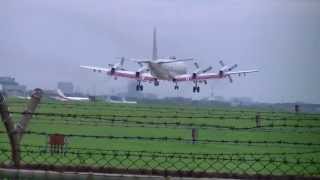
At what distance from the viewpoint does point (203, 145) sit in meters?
15.0

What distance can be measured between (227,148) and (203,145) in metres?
1.23

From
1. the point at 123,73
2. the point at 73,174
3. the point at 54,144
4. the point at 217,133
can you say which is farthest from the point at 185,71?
the point at 73,174

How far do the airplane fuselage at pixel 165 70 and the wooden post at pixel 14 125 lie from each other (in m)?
60.4

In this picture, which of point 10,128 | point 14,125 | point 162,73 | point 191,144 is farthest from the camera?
point 162,73

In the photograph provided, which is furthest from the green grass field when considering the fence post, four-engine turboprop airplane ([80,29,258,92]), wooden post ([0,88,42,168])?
→ four-engine turboprop airplane ([80,29,258,92])

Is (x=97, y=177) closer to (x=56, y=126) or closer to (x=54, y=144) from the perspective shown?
(x=54, y=144)

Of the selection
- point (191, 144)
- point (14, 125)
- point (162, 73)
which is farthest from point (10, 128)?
point (162, 73)

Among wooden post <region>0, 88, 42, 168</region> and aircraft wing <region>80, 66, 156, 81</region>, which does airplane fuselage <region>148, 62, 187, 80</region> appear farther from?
wooden post <region>0, 88, 42, 168</region>

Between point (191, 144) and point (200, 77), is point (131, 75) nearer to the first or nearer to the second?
point (200, 77)

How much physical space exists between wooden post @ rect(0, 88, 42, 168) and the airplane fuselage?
6035 cm

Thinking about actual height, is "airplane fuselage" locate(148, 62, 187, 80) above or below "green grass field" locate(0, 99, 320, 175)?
above

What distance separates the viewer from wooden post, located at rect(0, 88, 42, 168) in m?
5.63

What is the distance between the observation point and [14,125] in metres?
Answer: 5.96

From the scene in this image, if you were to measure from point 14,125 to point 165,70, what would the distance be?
62.5 m
